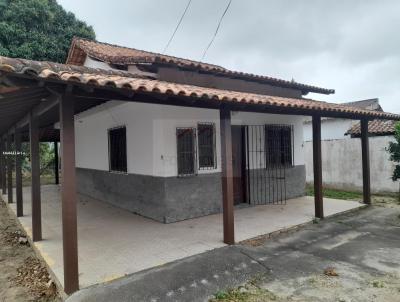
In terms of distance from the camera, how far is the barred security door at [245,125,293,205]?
8820 millimetres

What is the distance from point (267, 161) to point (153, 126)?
387cm

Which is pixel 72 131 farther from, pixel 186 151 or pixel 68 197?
pixel 186 151

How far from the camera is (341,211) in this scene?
26.6ft

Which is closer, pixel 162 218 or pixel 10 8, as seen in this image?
pixel 162 218

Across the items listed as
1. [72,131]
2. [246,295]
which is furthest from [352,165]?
[72,131]

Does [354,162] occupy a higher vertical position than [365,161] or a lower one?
lower

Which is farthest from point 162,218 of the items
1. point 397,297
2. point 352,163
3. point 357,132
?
point 357,132

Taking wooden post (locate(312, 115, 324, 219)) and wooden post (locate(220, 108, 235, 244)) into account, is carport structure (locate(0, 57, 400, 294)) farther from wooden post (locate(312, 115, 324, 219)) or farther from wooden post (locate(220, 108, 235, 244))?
wooden post (locate(312, 115, 324, 219))

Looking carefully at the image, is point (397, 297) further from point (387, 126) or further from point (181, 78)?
point (387, 126)

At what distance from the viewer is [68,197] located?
3.86 m

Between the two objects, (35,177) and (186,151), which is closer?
(35,177)

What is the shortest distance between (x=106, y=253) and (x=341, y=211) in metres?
6.12

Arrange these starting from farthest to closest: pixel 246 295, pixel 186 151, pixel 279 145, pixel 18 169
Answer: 1. pixel 279 145
2. pixel 18 169
3. pixel 186 151
4. pixel 246 295

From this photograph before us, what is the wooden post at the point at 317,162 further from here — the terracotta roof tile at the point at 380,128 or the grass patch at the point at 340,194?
the terracotta roof tile at the point at 380,128
